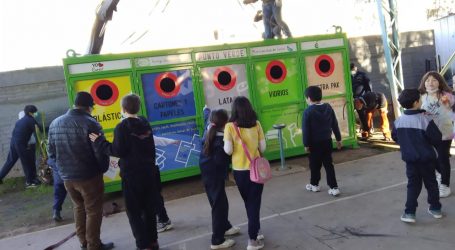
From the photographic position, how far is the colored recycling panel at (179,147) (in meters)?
6.44

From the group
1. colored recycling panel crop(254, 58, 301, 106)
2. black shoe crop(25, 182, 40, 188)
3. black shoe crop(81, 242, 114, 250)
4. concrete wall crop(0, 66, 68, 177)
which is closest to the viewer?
black shoe crop(81, 242, 114, 250)

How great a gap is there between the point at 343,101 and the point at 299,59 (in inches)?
50.4

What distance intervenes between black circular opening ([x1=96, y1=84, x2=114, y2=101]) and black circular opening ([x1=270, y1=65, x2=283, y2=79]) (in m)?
2.85

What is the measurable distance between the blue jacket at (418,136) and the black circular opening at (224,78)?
3.48 m

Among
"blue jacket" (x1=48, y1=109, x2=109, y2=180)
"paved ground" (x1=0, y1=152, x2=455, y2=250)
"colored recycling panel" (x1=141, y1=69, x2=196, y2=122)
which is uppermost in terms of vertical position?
"colored recycling panel" (x1=141, y1=69, x2=196, y2=122)

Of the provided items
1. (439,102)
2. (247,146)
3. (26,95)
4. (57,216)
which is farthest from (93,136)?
(26,95)

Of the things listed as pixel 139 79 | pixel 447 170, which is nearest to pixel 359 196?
pixel 447 170

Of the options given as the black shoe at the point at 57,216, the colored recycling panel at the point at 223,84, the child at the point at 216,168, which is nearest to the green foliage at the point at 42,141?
the black shoe at the point at 57,216

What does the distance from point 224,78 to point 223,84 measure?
0.35ft

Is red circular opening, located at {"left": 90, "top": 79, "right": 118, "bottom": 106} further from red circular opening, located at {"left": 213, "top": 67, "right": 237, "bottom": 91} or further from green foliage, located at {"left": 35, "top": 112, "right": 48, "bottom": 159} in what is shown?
green foliage, located at {"left": 35, "top": 112, "right": 48, "bottom": 159}

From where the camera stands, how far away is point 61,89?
835 centimetres

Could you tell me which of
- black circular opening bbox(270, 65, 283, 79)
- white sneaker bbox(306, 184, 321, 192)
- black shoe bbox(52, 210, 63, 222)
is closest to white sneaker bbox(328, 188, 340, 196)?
white sneaker bbox(306, 184, 321, 192)

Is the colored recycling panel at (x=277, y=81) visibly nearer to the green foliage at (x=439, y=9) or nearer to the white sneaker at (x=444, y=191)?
the white sneaker at (x=444, y=191)

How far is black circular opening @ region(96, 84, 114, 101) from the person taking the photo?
19.7ft
